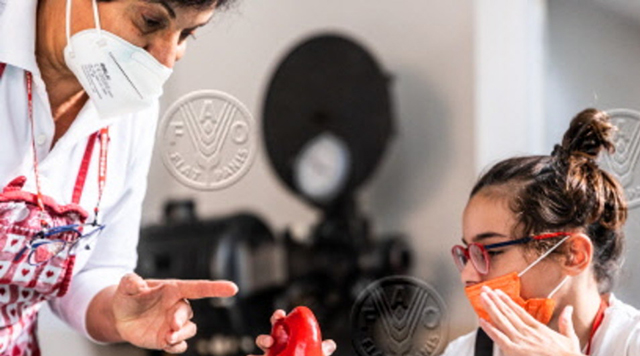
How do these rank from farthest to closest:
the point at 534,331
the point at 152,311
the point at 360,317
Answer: the point at 360,317, the point at 152,311, the point at 534,331

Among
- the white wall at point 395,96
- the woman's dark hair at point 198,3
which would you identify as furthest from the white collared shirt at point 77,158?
the white wall at point 395,96

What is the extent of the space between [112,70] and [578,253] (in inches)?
24.8

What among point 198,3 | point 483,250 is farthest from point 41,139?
point 483,250

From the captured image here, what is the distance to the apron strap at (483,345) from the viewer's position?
121cm

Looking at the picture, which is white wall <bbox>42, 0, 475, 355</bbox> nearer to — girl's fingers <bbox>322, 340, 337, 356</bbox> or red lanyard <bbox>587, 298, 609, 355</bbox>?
red lanyard <bbox>587, 298, 609, 355</bbox>

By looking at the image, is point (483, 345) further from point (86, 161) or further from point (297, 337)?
point (86, 161)

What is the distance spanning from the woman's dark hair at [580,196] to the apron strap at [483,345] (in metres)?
0.18

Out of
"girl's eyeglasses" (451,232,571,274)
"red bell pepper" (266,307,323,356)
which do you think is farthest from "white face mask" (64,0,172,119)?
"girl's eyeglasses" (451,232,571,274)

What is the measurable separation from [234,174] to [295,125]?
1263 millimetres

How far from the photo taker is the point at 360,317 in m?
1.38

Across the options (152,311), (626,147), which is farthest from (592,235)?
(152,311)

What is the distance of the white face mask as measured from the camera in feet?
3.35

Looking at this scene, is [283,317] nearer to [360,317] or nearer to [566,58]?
[360,317]

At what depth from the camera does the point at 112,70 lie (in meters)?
1.06
